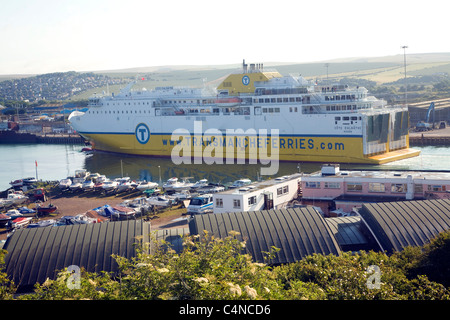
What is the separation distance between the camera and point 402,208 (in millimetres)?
11969

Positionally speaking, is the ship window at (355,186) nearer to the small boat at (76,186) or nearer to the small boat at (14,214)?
the small boat at (14,214)

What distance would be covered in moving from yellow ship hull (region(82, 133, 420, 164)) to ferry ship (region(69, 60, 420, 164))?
0.19 feet

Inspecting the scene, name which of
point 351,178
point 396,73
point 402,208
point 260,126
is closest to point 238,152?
point 260,126

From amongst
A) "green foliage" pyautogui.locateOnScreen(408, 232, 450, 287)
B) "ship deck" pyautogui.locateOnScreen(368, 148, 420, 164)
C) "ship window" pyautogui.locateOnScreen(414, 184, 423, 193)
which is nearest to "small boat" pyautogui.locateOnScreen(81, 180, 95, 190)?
"ship deck" pyautogui.locateOnScreen(368, 148, 420, 164)

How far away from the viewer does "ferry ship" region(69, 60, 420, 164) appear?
98.7 ft

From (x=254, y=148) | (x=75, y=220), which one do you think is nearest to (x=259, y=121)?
(x=254, y=148)

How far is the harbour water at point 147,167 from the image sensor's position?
2934cm

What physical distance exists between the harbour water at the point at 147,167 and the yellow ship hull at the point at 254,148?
499 mm

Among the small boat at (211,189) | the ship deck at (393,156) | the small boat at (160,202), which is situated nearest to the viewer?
the small boat at (160,202)

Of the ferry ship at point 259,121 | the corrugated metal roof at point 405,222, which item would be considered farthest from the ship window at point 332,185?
the ferry ship at point 259,121

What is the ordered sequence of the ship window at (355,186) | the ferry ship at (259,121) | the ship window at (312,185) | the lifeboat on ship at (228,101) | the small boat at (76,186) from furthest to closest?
the lifeboat on ship at (228,101)
the ferry ship at (259,121)
the small boat at (76,186)
the ship window at (312,185)
the ship window at (355,186)

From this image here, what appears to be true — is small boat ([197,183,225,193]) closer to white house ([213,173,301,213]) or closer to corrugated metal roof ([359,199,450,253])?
white house ([213,173,301,213])
